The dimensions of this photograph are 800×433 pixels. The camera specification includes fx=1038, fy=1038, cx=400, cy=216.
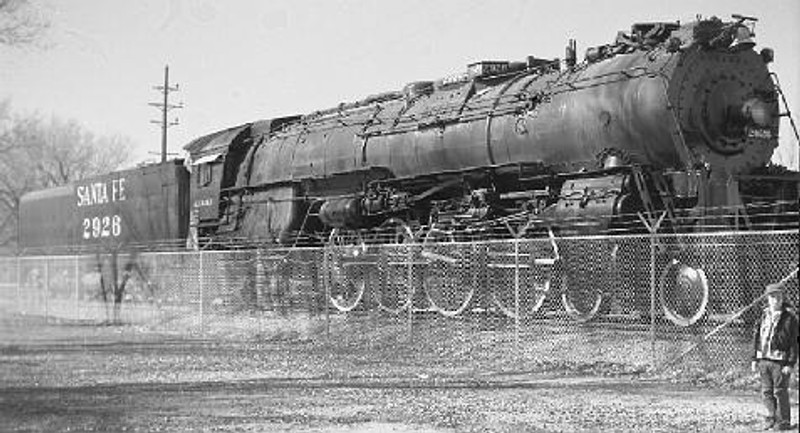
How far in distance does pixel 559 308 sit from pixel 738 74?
4.69m

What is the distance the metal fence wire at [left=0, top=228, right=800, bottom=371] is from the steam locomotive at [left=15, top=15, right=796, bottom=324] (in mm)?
693

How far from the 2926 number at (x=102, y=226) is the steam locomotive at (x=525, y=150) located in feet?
13.7

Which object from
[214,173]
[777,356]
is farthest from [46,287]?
[777,356]

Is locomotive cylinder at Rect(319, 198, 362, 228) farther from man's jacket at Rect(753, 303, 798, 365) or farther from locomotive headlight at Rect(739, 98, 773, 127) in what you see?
man's jacket at Rect(753, 303, 798, 365)

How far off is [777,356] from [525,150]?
901 cm

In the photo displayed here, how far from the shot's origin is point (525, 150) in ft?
59.5

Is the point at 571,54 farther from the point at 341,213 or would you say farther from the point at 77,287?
the point at 77,287

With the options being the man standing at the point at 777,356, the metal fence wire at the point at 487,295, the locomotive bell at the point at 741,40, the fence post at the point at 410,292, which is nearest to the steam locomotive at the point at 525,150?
the locomotive bell at the point at 741,40

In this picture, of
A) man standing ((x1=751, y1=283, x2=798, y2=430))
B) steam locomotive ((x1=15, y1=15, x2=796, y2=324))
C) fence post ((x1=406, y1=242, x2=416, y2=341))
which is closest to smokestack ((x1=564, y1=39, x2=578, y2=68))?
steam locomotive ((x1=15, y1=15, x2=796, y2=324))

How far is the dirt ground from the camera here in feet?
31.7

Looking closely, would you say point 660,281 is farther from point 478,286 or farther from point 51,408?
point 51,408

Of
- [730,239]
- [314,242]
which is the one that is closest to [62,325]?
[314,242]

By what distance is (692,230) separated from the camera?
1554 cm

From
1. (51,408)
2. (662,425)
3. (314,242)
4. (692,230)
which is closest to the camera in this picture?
(662,425)
